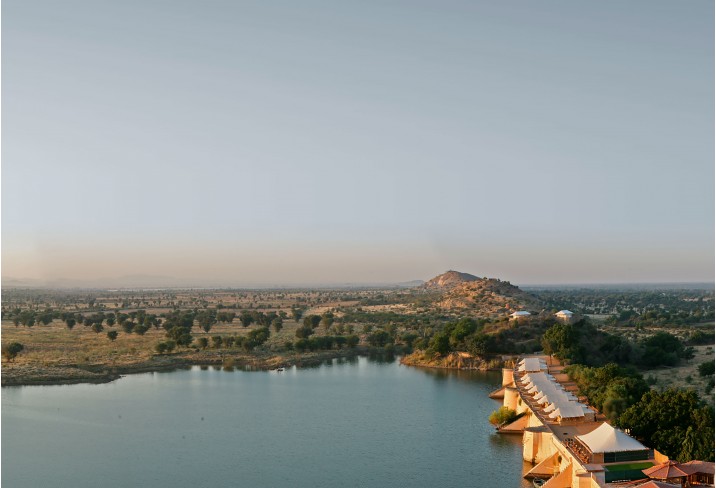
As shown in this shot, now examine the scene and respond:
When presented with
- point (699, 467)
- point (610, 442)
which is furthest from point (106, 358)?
point (699, 467)

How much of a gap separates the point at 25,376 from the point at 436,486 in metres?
37.1

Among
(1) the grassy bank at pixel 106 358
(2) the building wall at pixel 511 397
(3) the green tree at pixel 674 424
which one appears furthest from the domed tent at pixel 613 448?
(1) the grassy bank at pixel 106 358

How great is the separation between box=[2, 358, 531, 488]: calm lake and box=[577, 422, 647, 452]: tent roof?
4.19 meters

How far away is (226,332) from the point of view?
266 ft

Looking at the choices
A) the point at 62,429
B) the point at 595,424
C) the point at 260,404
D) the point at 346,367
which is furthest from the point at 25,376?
the point at 595,424

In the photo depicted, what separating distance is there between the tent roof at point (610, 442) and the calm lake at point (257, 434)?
419cm

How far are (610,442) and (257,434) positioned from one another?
18.5m

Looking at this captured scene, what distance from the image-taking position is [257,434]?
35094 mm

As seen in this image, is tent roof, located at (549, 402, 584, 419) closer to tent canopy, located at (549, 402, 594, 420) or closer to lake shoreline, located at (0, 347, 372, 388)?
tent canopy, located at (549, 402, 594, 420)

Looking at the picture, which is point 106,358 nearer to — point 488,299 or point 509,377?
point 509,377

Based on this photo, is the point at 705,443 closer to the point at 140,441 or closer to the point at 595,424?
the point at 595,424

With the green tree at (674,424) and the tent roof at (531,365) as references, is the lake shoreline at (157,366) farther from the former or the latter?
the green tree at (674,424)

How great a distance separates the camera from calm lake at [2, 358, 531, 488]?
93.5 ft

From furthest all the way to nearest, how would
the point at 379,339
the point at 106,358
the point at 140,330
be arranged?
the point at 140,330 → the point at 379,339 → the point at 106,358
